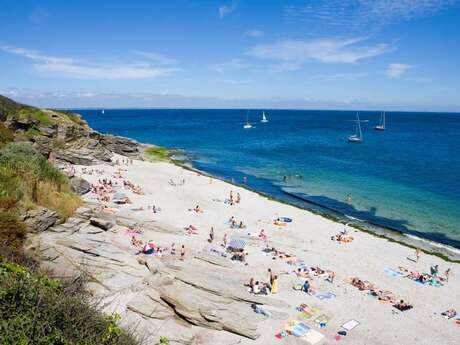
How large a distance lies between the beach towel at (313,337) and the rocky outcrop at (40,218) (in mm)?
13776

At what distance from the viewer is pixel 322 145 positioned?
91.5 m

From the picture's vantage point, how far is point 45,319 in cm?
766

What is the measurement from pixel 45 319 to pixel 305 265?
18332 millimetres

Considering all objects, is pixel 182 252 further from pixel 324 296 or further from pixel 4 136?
pixel 4 136

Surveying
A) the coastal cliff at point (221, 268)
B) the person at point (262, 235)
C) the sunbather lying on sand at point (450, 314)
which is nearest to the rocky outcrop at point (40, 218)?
the coastal cliff at point (221, 268)

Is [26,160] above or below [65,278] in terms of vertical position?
above

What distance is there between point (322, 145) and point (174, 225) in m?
70.0

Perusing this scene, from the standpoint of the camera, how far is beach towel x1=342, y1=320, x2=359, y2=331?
16731 mm

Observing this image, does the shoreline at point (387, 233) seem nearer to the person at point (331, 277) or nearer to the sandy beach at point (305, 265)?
the sandy beach at point (305, 265)

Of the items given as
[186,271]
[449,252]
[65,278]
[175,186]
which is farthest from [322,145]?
[65,278]

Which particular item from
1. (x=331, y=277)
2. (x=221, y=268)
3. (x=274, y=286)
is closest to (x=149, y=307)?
(x=221, y=268)

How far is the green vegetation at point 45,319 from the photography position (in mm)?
7227

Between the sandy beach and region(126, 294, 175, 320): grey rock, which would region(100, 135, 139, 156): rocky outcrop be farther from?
region(126, 294, 175, 320): grey rock

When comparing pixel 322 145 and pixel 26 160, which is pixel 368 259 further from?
pixel 322 145
